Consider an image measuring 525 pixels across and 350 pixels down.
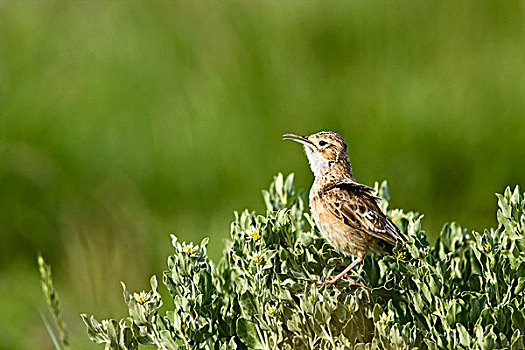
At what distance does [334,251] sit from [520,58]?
15.1ft

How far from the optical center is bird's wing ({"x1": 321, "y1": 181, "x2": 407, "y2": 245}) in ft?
10.2

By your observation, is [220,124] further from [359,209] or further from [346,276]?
[346,276]

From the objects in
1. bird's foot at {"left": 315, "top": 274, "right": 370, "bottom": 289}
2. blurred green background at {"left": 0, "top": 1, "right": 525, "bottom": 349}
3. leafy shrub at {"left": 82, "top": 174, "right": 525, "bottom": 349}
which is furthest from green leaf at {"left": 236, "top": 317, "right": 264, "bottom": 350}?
blurred green background at {"left": 0, "top": 1, "right": 525, "bottom": 349}

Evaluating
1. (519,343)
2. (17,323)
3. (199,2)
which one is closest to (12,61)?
(199,2)

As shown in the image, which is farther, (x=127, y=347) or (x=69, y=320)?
(x=69, y=320)

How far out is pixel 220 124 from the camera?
23.5ft

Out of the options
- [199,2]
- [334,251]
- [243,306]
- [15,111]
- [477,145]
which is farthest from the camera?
[199,2]

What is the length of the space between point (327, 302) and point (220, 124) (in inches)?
178

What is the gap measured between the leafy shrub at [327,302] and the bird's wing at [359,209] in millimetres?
97

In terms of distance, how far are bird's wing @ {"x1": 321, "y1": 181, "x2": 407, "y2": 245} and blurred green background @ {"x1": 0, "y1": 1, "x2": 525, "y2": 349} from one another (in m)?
2.35

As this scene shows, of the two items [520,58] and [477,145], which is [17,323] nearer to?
[477,145]

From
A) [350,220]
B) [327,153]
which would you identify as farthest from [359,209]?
[327,153]

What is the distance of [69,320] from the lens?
227 inches

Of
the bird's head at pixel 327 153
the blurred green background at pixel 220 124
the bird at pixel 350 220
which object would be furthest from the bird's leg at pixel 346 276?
the blurred green background at pixel 220 124
